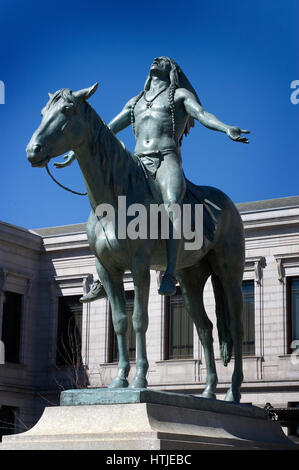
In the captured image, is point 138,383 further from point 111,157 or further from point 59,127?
point 59,127

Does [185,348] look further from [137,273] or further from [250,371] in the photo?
[137,273]

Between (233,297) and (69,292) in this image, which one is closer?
(233,297)

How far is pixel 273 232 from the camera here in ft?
95.6

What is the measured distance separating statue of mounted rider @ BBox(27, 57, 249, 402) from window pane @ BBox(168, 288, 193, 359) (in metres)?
20.9

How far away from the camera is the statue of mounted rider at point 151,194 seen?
758 centimetres

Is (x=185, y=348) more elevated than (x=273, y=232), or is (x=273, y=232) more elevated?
(x=273, y=232)

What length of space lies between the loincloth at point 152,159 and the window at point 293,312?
68.0 feet

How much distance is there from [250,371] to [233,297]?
20.3 m

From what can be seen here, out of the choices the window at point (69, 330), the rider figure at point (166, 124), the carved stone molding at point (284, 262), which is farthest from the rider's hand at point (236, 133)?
the window at point (69, 330)

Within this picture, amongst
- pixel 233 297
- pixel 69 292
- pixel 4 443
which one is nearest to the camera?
pixel 4 443

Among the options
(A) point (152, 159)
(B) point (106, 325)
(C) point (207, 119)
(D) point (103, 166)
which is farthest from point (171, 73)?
(B) point (106, 325)
